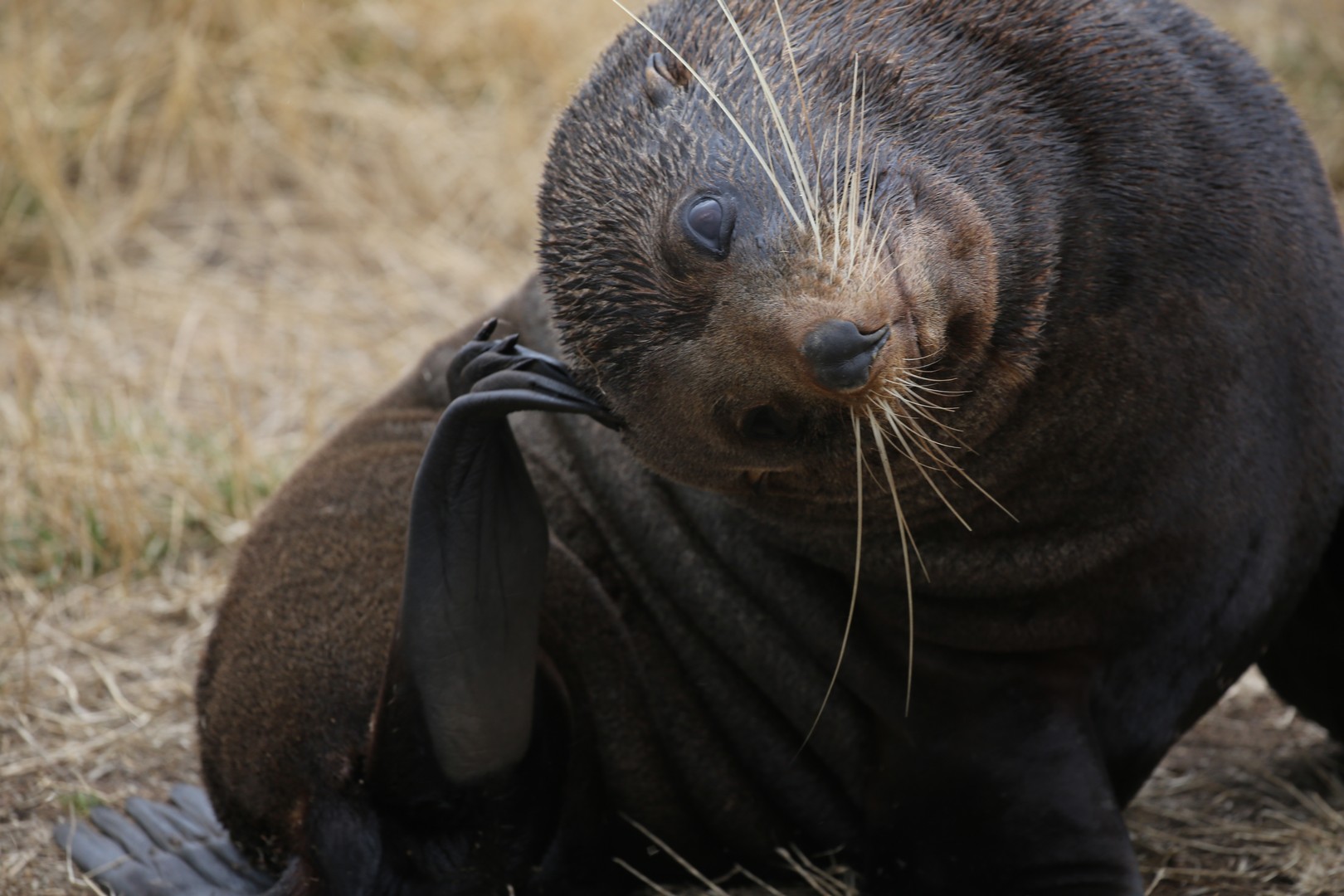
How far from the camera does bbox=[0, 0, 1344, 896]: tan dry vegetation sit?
4129 mm

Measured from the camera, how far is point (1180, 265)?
2.98 m

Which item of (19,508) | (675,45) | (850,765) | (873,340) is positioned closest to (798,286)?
(873,340)

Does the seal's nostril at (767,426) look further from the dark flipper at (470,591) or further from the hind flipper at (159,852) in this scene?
the hind flipper at (159,852)

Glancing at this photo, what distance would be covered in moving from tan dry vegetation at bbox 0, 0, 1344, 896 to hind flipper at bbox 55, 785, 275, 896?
0.30ft

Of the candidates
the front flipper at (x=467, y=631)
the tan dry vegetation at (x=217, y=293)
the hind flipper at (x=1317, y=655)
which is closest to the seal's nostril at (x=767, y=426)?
the front flipper at (x=467, y=631)

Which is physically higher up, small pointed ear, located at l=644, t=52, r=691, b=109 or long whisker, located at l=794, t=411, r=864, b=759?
small pointed ear, located at l=644, t=52, r=691, b=109

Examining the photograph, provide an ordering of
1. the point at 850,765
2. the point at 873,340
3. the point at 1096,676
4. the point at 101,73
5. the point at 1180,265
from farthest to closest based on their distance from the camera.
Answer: the point at 101,73 → the point at 850,765 → the point at 1096,676 → the point at 1180,265 → the point at 873,340

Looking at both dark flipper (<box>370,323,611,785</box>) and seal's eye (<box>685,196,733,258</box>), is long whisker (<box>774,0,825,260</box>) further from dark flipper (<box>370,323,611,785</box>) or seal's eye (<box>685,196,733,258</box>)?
dark flipper (<box>370,323,611,785</box>)

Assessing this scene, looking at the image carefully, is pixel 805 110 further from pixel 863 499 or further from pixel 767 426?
pixel 863 499

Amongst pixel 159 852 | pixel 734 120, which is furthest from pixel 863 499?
pixel 159 852

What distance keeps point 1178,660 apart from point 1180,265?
76 cm

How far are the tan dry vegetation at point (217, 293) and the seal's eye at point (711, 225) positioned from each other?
5.90 feet

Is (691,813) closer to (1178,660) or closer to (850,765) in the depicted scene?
(850,765)

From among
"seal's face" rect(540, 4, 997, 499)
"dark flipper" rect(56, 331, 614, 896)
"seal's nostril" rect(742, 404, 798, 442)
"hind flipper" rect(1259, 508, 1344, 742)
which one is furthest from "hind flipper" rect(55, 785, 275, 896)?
"hind flipper" rect(1259, 508, 1344, 742)
